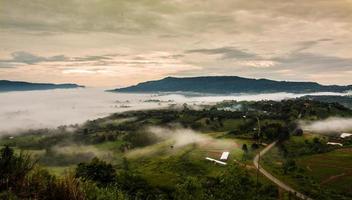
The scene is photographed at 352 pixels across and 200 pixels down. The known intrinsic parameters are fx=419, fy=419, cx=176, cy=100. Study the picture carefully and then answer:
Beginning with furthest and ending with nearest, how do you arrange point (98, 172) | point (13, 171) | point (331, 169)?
point (331, 169) < point (98, 172) < point (13, 171)

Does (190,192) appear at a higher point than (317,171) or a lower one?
higher

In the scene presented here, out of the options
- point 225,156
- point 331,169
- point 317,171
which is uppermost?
point 225,156

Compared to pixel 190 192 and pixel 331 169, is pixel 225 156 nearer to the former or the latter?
pixel 331 169

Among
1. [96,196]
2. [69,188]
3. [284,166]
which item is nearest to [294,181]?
[284,166]

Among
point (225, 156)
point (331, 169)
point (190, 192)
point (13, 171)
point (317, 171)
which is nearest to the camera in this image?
point (13, 171)

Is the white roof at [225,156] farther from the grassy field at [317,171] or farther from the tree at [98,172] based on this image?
the tree at [98,172]

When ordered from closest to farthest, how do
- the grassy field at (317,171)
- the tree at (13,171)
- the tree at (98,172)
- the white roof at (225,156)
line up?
the tree at (13,171) → the tree at (98,172) → the grassy field at (317,171) → the white roof at (225,156)

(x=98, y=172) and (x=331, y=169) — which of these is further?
(x=331, y=169)

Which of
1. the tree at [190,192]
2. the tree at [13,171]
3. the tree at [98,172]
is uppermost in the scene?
the tree at [13,171]

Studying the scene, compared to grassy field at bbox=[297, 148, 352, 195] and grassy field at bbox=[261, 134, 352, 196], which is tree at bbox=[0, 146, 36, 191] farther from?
grassy field at bbox=[297, 148, 352, 195]

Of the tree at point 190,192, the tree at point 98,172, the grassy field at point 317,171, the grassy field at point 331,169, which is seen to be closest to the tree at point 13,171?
the tree at point 190,192

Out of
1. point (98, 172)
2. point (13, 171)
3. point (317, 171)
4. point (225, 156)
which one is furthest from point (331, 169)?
point (13, 171)
